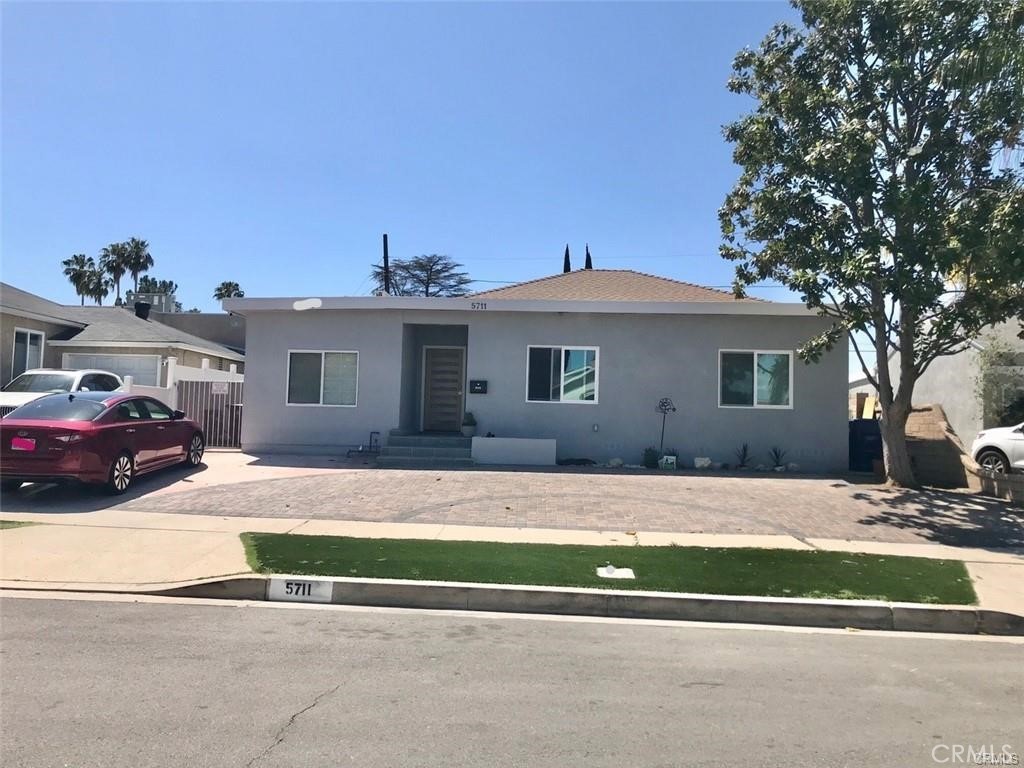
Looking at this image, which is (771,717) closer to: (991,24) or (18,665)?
(18,665)

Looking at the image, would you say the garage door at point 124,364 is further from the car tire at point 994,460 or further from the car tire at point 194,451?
the car tire at point 994,460

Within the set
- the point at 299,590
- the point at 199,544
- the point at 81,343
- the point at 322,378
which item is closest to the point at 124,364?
the point at 81,343

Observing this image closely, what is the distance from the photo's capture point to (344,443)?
16.3m

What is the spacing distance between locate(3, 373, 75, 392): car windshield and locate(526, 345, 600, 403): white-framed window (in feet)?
35.7

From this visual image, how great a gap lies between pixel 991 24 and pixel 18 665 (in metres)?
14.0

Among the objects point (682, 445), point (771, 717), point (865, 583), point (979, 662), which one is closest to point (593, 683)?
point (771, 717)

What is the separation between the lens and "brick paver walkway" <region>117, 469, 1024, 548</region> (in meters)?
10.1

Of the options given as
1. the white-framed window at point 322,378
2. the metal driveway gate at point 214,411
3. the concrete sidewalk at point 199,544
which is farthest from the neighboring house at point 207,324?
the concrete sidewalk at point 199,544

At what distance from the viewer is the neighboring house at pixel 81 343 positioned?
23.3 meters

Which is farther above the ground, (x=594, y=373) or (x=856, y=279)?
(x=856, y=279)

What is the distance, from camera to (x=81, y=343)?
80.2ft

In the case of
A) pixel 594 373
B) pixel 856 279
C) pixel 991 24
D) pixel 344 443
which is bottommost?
pixel 344 443

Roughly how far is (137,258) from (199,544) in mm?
58936

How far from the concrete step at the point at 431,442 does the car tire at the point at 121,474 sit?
5406 mm
